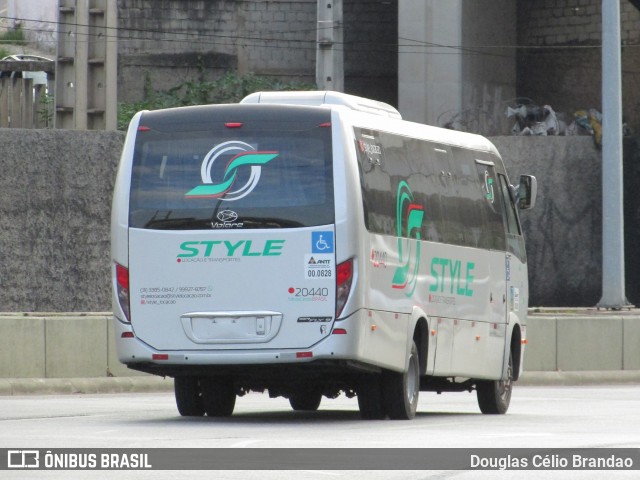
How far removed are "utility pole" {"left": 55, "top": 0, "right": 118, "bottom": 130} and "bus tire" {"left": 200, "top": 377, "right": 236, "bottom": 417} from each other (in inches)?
479

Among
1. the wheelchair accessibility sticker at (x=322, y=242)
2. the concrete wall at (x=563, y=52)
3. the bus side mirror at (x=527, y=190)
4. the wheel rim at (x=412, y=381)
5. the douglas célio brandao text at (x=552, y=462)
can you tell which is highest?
the concrete wall at (x=563, y=52)

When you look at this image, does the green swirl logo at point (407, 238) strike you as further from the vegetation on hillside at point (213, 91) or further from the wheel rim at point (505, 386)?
the vegetation on hillside at point (213, 91)

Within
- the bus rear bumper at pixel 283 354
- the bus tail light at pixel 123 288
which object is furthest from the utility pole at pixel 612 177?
the bus tail light at pixel 123 288

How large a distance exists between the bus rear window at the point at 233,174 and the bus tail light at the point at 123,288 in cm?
41

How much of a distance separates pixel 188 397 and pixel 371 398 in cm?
172

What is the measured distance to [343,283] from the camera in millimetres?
14281

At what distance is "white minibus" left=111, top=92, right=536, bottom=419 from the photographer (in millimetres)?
14289

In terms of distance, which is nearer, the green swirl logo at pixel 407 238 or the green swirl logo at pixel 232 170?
the green swirl logo at pixel 232 170

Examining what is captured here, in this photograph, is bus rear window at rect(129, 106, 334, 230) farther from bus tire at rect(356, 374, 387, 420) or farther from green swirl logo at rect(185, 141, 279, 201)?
bus tire at rect(356, 374, 387, 420)

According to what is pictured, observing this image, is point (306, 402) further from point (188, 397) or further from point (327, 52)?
point (327, 52)

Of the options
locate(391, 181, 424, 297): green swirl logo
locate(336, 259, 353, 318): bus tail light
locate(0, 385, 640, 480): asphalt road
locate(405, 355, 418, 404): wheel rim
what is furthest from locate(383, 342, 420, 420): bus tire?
locate(336, 259, 353, 318): bus tail light

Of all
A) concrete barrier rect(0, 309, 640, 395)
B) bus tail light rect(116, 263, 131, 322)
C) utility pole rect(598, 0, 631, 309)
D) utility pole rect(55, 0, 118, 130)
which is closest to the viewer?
bus tail light rect(116, 263, 131, 322)

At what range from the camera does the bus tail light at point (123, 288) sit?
14695 millimetres

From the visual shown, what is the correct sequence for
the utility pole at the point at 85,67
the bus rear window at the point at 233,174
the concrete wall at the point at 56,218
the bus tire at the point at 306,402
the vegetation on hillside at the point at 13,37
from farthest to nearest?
the vegetation on hillside at the point at 13,37
the concrete wall at the point at 56,218
the utility pole at the point at 85,67
the bus tire at the point at 306,402
the bus rear window at the point at 233,174
